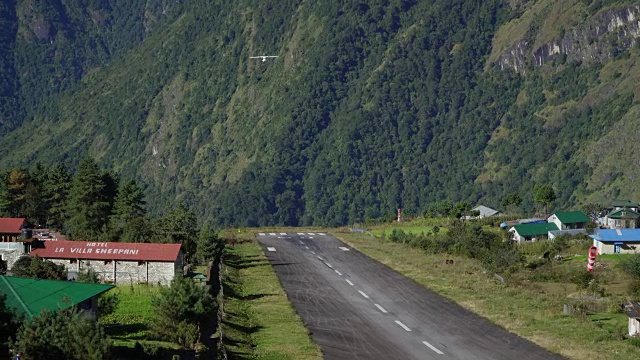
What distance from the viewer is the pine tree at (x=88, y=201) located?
95500mm

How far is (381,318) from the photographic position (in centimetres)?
5575

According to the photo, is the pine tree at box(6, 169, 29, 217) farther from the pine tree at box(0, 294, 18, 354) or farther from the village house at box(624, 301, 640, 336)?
the village house at box(624, 301, 640, 336)

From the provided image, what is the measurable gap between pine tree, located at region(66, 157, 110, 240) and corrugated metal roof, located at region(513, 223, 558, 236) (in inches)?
1773

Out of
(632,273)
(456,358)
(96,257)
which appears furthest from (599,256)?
(456,358)

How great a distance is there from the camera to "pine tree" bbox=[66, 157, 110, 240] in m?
95.5

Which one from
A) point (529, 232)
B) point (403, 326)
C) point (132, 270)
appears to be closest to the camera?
point (403, 326)

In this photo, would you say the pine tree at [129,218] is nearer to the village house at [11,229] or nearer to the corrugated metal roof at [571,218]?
the village house at [11,229]

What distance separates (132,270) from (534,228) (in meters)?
57.5

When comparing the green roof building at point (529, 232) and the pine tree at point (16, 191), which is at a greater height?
the pine tree at point (16, 191)

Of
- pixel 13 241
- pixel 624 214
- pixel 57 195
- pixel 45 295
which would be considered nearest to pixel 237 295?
pixel 45 295

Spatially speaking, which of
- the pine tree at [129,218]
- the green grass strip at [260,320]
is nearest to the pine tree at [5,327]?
the green grass strip at [260,320]

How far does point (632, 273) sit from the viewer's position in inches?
3054

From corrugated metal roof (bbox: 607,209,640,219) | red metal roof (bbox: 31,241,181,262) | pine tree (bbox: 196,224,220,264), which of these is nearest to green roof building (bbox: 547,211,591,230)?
corrugated metal roof (bbox: 607,209,640,219)

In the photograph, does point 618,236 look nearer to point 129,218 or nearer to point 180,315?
point 129,218
